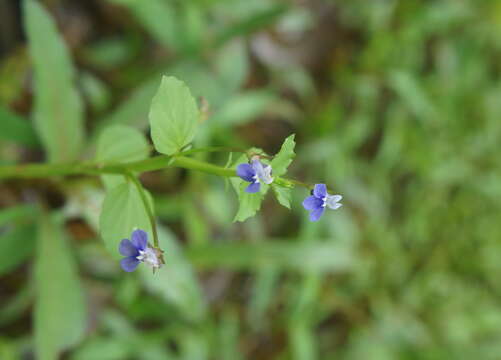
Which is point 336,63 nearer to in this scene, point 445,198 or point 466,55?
point 466,55

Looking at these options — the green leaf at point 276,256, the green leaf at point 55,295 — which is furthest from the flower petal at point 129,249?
the green leaf at point 276,256

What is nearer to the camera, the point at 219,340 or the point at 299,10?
the point at 219,340

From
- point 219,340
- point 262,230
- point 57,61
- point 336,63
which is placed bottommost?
point 219,340

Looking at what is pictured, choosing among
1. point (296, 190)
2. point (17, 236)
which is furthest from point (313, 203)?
point (296, 190)

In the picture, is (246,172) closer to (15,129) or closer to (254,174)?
(254,174)

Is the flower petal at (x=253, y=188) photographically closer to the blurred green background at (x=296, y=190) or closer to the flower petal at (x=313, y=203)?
the flower petal at (x=313, y=203)

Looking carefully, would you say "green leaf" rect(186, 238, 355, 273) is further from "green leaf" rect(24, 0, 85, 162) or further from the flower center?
the flower center

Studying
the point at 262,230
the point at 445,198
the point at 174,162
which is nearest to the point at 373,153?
the point at 445,198

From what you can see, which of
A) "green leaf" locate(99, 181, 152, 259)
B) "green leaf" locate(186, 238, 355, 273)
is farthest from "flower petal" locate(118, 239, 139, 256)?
"green leaf" locate(186, 238, 355, 273)
